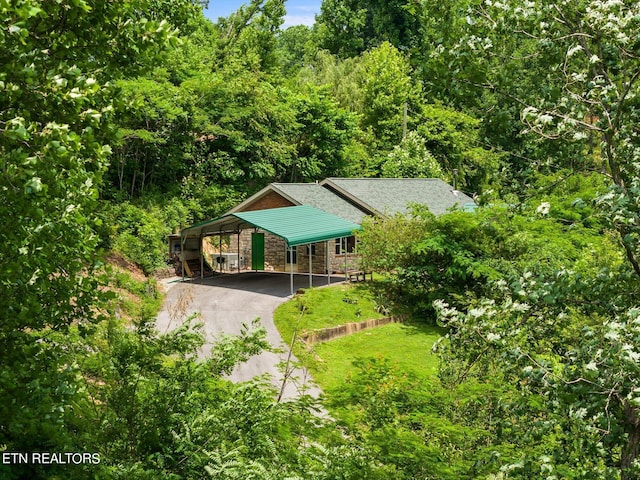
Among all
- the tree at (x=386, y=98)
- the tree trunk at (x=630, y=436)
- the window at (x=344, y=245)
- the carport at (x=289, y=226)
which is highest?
the tree at (x=386, y=98)

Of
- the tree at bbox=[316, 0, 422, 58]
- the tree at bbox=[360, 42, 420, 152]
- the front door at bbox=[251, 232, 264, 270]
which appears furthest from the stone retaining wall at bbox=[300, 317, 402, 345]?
the tree at bbox=[316, 0, 422, 58]

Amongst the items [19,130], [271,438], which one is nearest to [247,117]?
[271,438]

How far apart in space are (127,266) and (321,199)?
11.1 meters

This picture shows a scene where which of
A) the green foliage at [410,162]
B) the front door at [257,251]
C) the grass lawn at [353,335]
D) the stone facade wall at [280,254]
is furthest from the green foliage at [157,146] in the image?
the green foliage at [410,162]

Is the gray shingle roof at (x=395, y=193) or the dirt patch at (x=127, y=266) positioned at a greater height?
the gray shingle roof at (x=395, y=193)

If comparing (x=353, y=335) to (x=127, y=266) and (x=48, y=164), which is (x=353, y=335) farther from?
(x=48, y=164)

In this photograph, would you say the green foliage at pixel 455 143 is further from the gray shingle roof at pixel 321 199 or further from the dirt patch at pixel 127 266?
the dirt patch at pixel 127 266

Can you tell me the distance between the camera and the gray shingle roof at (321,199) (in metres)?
32.8

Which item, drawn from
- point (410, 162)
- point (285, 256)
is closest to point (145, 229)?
point (285, 256)

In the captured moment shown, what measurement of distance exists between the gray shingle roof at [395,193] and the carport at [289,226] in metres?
3.24

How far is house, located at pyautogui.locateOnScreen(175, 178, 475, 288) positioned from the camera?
95.8 ft

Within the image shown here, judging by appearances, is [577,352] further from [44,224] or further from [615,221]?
[44,224]

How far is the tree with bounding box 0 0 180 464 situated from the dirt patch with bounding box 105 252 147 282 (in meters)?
21.4

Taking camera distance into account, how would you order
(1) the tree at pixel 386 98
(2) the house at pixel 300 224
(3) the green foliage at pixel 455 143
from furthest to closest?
(3) the green foliage at pixel 455 143 → (1) the tree at pixel 386 98 → (2) the house at pixel 300 224
